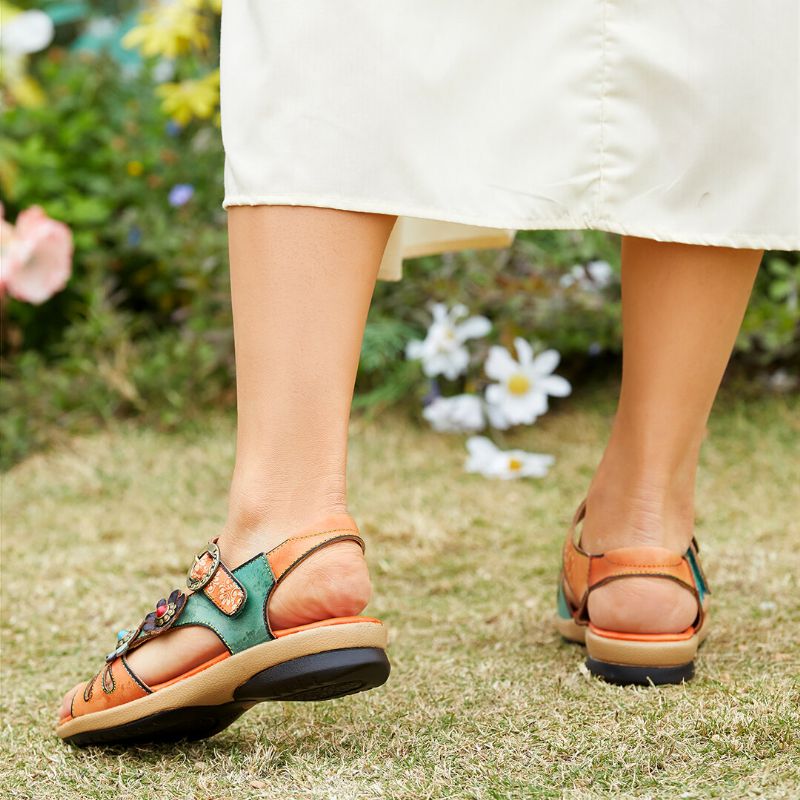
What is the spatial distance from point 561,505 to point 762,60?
1.20 m

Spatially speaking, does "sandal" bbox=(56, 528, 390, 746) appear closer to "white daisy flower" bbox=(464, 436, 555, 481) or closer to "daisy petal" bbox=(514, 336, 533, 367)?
"white daisy flower" bbox=(464, 436, 555, 481)

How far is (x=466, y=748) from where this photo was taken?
1.05 meters

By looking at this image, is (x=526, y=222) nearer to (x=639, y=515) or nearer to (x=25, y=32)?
(x=639, y=515)

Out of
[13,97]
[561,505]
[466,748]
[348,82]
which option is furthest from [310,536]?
[13,97]

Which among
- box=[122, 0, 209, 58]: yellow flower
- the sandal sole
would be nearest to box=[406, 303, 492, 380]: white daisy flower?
box=[122, 0, 209, 58]: yellow flower

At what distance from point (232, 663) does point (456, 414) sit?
5.19ft

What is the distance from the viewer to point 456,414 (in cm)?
252

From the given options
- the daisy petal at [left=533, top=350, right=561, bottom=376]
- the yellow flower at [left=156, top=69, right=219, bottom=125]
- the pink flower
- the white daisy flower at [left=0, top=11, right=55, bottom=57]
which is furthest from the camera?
the white daisy flower at [left=0, top=11, right=55, bottom=57]

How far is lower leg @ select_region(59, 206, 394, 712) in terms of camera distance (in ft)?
3.31

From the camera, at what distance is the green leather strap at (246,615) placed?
0.99m

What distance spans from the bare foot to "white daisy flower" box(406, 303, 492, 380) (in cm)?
150

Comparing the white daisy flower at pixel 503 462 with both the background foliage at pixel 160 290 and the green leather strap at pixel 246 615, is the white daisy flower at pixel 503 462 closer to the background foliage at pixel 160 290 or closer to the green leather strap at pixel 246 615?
the background foliage at pixel 160 290

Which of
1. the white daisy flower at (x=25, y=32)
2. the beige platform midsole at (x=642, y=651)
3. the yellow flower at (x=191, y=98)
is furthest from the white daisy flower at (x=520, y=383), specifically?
the white daisy flower at (x=25, y=32)

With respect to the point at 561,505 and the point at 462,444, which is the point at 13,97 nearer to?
the point at 462,444
